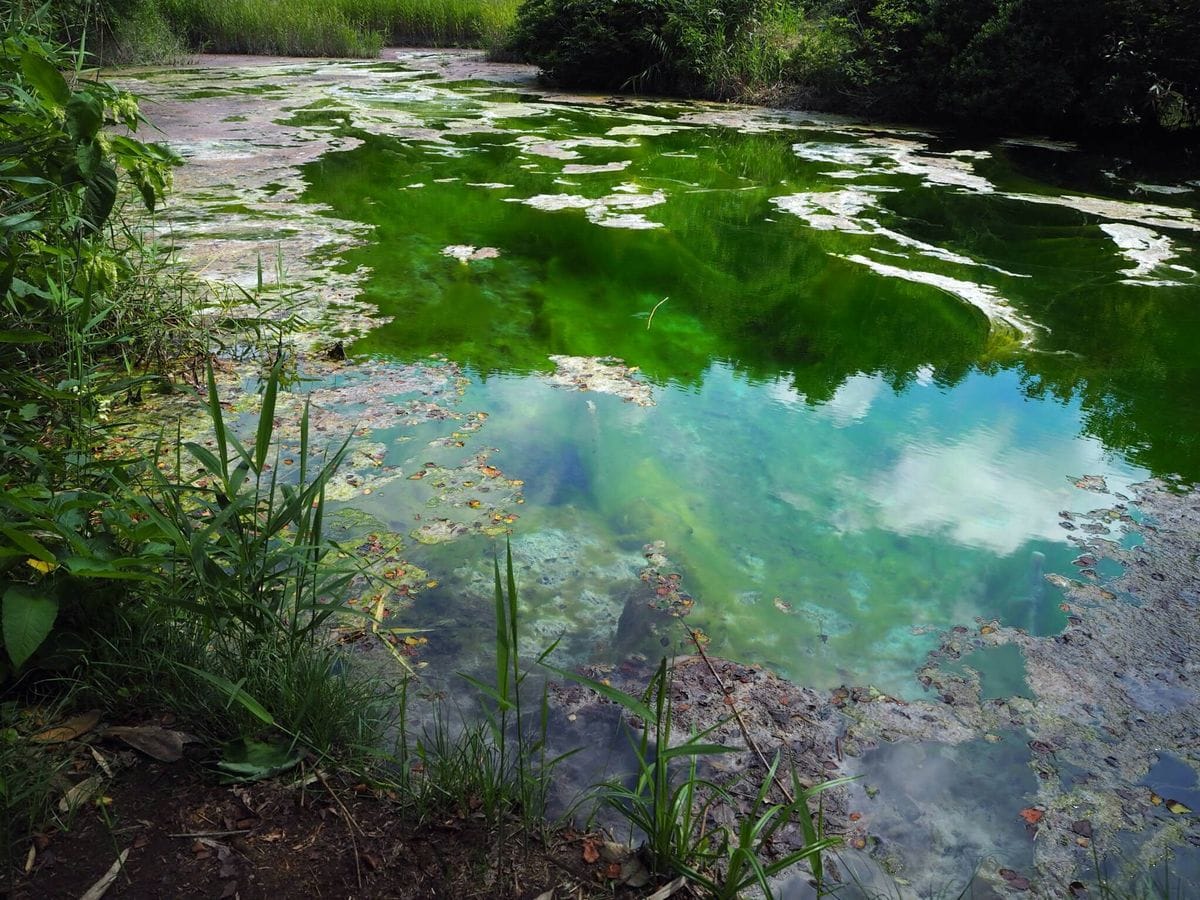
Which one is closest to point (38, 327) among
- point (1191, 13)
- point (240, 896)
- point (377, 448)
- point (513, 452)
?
point (377, 448)

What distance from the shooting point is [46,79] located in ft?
4.90

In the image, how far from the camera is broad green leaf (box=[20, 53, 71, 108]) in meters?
1.45

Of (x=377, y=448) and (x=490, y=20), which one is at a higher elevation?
(x=490, y=20)

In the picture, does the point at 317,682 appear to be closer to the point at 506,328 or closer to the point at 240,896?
the point at 240,896

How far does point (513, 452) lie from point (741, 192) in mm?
3802

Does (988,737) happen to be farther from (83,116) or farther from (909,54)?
(909,54)

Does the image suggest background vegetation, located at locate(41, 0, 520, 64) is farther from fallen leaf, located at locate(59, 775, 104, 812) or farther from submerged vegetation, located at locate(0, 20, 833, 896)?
fallen leaf, located at locate(59, 775, 104, 812)

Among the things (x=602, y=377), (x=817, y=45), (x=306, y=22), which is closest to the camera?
(x=602, y=377)

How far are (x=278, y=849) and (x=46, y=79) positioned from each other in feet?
4.39

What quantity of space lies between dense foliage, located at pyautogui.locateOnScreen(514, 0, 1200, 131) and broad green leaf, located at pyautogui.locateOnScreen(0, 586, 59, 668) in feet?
26.9

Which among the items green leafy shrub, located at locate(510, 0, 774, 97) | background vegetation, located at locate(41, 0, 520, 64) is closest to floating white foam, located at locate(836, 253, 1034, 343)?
green leafy shrub, located at locate(510, 0, 774, 97)

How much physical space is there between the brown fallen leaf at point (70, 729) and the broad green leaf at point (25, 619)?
0.18 meters

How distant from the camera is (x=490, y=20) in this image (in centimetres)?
1280

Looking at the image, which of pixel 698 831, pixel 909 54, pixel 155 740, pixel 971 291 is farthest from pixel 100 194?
pixel 909 54
